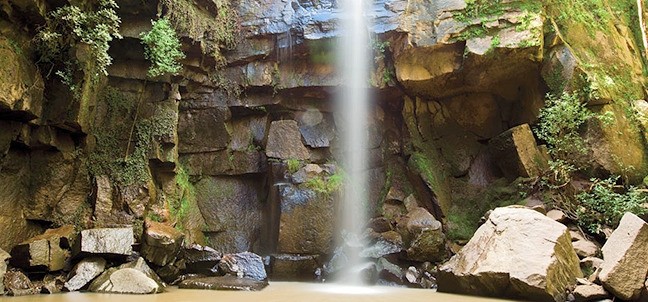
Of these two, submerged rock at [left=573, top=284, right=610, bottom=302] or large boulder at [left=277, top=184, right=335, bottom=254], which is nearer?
submerged rock at [left=573, top=284, right=610, bottom=302]

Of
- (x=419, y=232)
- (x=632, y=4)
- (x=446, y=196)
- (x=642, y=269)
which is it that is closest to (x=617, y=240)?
(x=642, y=269)

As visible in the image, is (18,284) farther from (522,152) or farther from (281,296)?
(522,152)

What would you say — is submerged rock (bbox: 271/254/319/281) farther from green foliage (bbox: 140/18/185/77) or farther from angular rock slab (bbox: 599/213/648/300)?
angular rock slab (bbox: 599/213/648/300)

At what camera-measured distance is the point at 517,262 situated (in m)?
6.51

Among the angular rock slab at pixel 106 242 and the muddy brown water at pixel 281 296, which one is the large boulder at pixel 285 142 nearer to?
the muddy brown water at pixel 281 296

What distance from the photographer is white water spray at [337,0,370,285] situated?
11.5m

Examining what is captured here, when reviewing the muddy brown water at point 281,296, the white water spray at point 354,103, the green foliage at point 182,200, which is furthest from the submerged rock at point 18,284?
the white water spray at point 354,103

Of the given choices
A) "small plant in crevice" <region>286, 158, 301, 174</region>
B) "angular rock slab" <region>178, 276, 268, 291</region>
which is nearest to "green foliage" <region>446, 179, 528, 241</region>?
"small plant in crevice" <region>286, 158, 301, 174</region>

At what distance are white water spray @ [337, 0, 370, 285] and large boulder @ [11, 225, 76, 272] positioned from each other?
590 centimetres

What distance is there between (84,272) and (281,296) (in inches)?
125

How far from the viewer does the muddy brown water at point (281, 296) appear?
244 inches

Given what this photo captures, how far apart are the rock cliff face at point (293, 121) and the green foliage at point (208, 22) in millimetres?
52

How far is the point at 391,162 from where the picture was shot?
12438 millimetres

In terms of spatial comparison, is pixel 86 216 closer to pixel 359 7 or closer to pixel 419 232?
pixel 419 232
